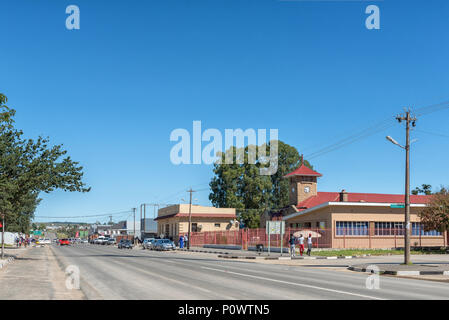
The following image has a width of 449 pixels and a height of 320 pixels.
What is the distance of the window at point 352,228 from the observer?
4746 centimetres

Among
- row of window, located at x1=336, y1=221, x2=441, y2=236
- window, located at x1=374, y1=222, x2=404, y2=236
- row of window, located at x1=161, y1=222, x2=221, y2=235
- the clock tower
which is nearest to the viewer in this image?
row of window, located at x1=336, y1=221, x2=441, y2=236

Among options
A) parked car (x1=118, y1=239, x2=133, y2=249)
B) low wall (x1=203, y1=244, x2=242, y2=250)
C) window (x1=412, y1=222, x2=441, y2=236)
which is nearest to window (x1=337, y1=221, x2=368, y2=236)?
window (x1=412, y1=222, x2=441, y2=236)

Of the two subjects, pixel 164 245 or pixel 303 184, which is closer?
pixel 164 245

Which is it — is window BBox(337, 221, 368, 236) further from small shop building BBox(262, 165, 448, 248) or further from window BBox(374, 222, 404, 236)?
window BBox(374, 222, 404, 236)

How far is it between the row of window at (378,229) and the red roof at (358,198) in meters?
9.09

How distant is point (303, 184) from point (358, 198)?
6.80 metres

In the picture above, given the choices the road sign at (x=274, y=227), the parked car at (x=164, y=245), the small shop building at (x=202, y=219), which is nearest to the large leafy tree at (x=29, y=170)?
the road sign at (x=274, y=227)

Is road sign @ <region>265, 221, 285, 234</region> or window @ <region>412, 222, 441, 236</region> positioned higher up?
road sign @ <region>265, 221, 285, 234</region>

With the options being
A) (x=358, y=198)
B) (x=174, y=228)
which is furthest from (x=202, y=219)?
(x=358, y=198)

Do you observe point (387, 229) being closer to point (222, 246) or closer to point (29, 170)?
point (222, 246)

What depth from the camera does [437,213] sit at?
4341 centimetres

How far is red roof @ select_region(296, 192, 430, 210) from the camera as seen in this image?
59.1 metres
